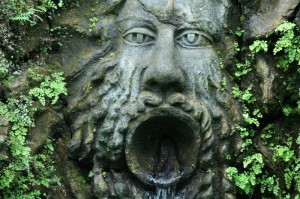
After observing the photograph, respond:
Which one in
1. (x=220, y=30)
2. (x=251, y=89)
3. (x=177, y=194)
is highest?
(x=220, y=30)

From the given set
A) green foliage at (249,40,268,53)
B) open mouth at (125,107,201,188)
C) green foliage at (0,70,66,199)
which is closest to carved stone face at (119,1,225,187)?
open mouth at (125,107,201,188)

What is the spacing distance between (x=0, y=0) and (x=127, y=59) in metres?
1.12

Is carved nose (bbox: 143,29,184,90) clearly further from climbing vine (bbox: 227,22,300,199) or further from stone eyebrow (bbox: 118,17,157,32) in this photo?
climbing vine (bbox: 227,22,300,199)

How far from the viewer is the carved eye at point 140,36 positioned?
21.0 feet

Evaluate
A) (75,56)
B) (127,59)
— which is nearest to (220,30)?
(127,59)

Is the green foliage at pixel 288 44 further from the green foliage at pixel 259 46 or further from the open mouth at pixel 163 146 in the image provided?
the open mouth at pixel 163 146

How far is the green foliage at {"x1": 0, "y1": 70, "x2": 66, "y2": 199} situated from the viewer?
5941 mm

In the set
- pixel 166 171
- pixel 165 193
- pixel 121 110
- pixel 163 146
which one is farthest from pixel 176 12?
pixel 165 193

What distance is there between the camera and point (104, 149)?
20.8 ft

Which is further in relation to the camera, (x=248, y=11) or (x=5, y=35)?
(x=248, y=11)

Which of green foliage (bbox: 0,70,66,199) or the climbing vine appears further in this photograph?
the climbing vine

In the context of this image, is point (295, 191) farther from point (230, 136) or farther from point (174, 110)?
point (174, 110)

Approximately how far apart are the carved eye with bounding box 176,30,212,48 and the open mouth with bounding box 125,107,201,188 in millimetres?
582

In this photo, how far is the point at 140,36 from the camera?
6.42m
